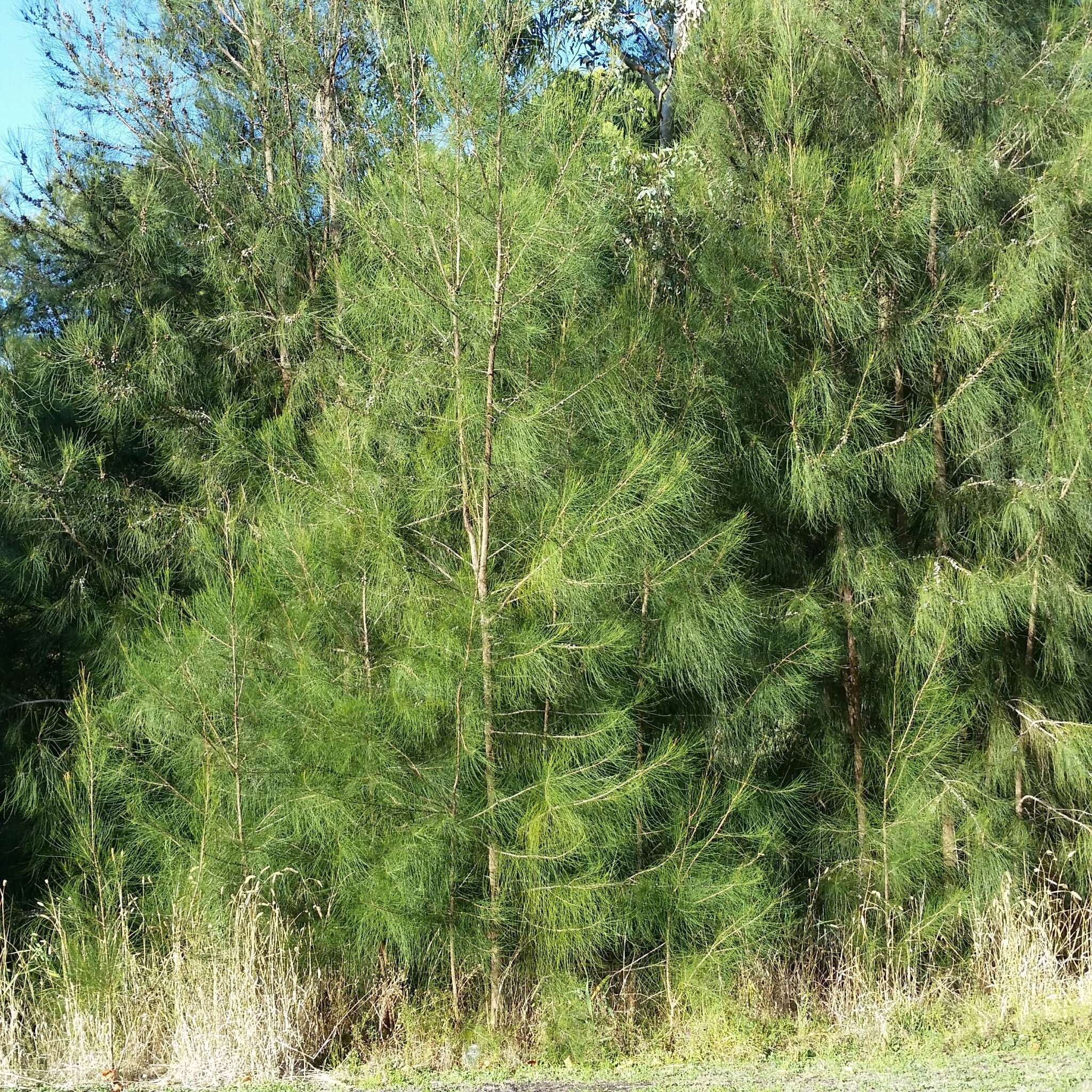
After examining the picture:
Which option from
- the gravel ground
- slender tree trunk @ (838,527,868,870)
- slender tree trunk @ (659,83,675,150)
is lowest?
the gravel ground

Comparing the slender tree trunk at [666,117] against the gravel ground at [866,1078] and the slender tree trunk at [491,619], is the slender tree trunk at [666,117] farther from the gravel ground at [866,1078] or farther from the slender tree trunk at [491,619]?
the gravel ground at [866,1078]

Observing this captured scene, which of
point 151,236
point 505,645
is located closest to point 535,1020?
point 505,645

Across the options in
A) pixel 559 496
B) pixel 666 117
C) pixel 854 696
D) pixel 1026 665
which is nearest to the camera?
pixel 559 496

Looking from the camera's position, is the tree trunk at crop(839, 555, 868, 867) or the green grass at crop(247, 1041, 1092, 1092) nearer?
the green grass at crop(247, 1041, 1092, 1092)

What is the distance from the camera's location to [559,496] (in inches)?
213

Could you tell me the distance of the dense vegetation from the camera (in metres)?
5.32

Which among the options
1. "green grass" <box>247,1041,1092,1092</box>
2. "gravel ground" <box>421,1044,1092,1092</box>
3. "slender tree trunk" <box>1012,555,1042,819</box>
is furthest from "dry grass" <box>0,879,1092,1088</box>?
"slender tree trunk" <box>1012,555,1042,819</box>

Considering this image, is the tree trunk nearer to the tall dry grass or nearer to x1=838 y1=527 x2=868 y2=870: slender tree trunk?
x1=838 y1=527 x2=868 y2=870: slender tree trunk

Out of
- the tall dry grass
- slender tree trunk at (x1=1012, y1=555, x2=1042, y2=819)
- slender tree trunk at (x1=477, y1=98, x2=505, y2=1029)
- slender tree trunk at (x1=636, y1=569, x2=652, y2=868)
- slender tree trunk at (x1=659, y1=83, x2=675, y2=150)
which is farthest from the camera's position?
slender tree trunk at (x1=659, y1=83, x2=675, y2=150)

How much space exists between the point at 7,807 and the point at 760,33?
234 inches

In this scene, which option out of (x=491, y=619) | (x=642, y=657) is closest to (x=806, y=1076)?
(x=642, y=657)

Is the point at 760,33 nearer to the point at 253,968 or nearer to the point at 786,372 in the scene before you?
the point at 786,372

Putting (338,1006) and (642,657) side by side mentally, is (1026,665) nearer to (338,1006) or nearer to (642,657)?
(642,657)

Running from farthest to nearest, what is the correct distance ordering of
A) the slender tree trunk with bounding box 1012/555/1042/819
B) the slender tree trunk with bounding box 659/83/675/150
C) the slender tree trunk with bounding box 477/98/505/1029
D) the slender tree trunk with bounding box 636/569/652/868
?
the slender tree trunk with bounding box 659/83/675/150, the slender tree trunk with bounding box 1012/555/1042/819, the slender tree trunk with bounding box 636/569/652/868, the slender tree trunk with bounding box 477/98/505/1029
